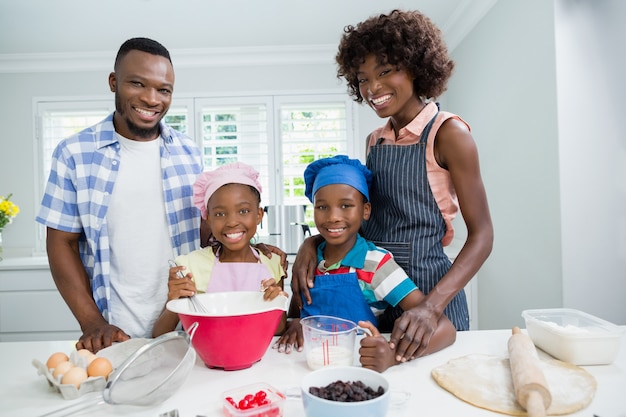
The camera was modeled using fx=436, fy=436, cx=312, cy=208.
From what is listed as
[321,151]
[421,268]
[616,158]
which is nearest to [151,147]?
[421,268]

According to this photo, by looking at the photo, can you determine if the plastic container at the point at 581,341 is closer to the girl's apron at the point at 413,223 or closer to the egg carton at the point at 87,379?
the girl's apron at the point at 413,223

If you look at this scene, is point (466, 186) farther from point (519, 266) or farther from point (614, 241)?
point (519, 266)

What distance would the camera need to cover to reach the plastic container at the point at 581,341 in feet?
2.91

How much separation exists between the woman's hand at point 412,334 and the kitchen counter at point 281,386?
0.11ft

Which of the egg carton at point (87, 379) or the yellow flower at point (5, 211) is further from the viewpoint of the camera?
the yellow flower at point (5, 211)

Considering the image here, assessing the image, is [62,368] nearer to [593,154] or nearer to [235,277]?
[235,277]

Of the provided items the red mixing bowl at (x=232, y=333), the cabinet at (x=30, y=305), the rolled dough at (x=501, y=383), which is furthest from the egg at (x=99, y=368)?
the cabinet at (x=30, y=305)

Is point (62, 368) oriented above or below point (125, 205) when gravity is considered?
below

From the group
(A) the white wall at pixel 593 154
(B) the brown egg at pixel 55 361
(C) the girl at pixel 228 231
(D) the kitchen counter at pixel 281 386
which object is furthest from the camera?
(A) the white wall at pixel 593 154

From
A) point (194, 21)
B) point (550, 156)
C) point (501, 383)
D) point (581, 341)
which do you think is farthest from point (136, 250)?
point (194, 21)

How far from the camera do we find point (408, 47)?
3.74 feet

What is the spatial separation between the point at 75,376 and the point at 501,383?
2.55 feet

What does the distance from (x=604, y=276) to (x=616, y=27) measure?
106 centimetres

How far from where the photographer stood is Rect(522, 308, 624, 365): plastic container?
2.91 ft
